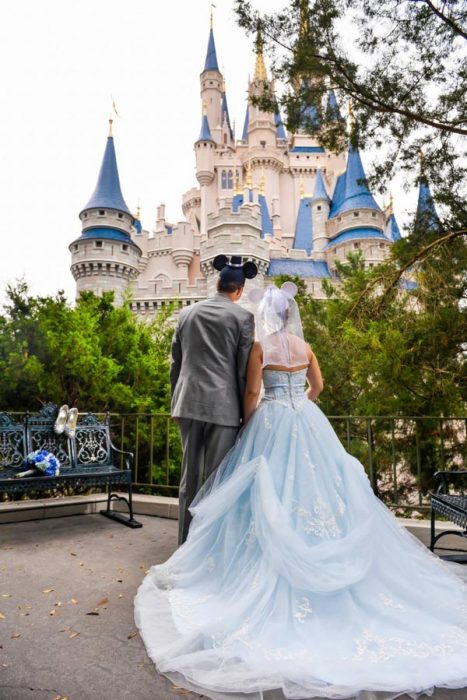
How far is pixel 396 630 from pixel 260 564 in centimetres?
63

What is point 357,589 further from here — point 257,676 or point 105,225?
point 105,225

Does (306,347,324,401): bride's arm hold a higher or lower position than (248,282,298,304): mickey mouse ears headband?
lower

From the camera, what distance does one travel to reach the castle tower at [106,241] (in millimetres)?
28562

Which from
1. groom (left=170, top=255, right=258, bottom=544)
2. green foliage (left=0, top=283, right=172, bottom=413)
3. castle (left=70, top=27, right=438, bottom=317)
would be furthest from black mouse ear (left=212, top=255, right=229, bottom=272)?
castle (left=70, top=27, right=438, bottom=317)

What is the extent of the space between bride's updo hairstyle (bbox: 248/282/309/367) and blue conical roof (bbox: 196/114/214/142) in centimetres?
4386

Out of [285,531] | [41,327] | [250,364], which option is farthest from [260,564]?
[41,327]

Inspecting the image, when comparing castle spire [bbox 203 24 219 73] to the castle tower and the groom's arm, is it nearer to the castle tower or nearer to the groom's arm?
the castle tower

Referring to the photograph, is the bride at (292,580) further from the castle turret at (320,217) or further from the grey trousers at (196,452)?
the castle turret at (320,217)

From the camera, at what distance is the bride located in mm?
1733

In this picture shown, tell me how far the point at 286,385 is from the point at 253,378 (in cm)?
20

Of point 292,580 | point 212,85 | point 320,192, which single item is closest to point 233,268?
point 292,580

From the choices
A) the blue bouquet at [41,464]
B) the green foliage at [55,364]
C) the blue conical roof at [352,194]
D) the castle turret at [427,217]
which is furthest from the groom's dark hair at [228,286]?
the blue conical roof at [352,194]

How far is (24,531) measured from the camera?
414 centimetres

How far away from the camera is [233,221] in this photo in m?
25.8
